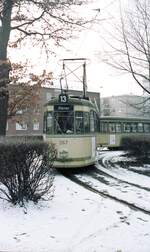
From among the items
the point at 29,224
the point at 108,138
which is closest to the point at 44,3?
the point at 29,224

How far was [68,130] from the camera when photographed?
53.6 ft

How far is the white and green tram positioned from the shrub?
2999 millimetres

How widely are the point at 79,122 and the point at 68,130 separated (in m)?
0.56

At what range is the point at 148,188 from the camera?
39.3 feet

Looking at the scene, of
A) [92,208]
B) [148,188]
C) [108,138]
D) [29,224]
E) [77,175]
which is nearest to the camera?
[29,224]

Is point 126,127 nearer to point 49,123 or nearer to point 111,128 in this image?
point 111,128

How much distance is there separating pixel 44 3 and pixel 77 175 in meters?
6.79

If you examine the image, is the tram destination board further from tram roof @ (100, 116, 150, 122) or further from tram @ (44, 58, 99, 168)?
tram roof @ (100, 116, 150, 122)

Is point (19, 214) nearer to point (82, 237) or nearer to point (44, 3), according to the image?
point (82, 237)

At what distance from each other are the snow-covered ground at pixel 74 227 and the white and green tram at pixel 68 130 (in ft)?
21.1

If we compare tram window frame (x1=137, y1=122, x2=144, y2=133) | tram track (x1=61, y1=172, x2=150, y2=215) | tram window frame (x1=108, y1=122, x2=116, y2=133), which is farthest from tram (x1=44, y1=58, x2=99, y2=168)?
tram window frame (x1=137, y1=122, x2=144, y2=133)

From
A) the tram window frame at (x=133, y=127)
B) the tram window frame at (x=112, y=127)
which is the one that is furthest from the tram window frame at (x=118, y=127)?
the tram window frame at (x=133, y=127)

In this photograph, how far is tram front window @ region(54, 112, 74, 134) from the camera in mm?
16344

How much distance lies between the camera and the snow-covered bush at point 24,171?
8375mm
